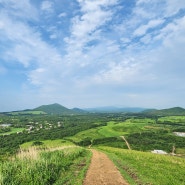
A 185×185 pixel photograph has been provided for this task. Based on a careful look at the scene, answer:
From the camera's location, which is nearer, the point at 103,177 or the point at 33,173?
the point at 33,173

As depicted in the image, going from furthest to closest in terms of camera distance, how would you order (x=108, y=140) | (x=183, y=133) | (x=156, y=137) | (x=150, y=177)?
(x=183, y=133) → (x=156, y=137) → (x=108, y=140) → (x=150, y=177)

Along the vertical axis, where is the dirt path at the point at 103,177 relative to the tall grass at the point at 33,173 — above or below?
below

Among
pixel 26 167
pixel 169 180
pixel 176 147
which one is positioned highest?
pixel 26 167

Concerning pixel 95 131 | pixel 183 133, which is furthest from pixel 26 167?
pixel 183 133

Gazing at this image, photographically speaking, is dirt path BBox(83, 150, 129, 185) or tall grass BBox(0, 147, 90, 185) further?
dirt path BBox(83, 150, 129, 185)

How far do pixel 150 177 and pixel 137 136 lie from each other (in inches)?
4618

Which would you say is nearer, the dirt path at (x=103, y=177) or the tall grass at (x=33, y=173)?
the tall grass at (x=33, y=173)

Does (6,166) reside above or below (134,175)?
above

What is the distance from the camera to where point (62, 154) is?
24.6 metres

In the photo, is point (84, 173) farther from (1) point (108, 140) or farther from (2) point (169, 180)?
(1) point (108, 140)

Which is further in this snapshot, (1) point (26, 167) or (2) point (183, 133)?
(2) point (183, 133)

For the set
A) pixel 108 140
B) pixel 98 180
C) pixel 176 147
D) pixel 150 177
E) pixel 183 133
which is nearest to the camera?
pixel 98 180

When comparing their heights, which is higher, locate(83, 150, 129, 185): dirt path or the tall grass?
the tall grass

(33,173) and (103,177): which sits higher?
(33,173)
